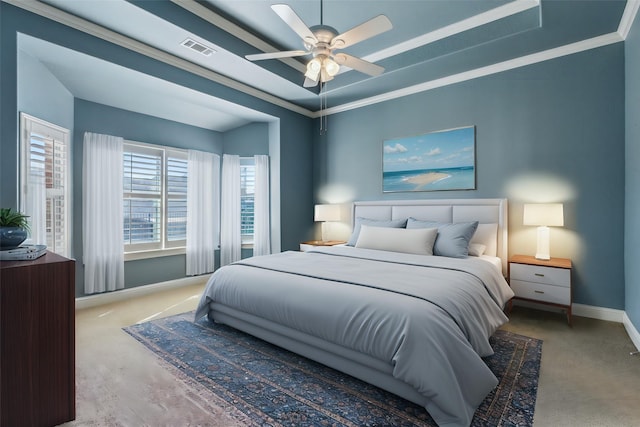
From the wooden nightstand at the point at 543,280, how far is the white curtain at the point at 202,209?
4.12m

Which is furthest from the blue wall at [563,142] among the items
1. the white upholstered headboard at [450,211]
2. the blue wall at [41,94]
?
the blue wall at [41,94]

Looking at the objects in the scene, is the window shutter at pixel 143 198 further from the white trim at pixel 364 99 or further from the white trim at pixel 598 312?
the white trim at pixel 598 312

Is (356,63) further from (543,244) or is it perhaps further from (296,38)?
(543,244)

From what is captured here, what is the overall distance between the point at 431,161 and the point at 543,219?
1489mm

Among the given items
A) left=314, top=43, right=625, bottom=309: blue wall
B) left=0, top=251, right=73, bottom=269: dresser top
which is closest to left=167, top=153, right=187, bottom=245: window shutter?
left=0, top=251, right=73, bottom=269: dresser top

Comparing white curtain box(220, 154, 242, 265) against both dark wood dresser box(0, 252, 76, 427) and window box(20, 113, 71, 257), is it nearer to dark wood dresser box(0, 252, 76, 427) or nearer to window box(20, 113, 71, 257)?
window box(20, 113, 71, 257)

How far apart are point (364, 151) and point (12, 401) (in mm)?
4403

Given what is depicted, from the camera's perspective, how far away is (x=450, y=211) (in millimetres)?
3867

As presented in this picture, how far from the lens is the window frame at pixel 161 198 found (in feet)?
13.7

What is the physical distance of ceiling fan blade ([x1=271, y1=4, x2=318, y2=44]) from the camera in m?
2.06

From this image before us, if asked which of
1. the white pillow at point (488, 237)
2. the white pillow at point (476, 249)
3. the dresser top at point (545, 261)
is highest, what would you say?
the white pillow at point (488, 237)

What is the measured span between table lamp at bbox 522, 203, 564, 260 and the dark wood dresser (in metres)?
3.88

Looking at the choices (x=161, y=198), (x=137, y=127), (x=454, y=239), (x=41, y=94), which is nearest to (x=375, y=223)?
(x=454, y=239)

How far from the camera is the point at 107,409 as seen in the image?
5.81 feet
